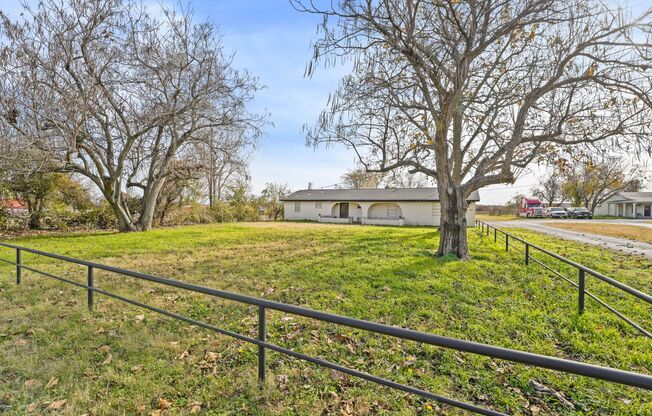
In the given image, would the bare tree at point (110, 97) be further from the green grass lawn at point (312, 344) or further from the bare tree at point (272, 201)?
the bare tree at point (272, 201)

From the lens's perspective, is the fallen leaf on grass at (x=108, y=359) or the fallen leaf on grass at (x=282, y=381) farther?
the fallen leaf on grass at (x=108, y=359)

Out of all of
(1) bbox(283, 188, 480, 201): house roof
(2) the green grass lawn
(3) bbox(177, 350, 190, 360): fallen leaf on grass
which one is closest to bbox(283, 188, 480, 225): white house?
(1) bbox(283, 188, 480, 201): house roof

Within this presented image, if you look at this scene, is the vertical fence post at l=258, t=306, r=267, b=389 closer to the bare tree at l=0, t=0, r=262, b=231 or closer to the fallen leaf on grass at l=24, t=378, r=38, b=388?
the fallen leaf on grass at l=24, t=378, r=38, b=388

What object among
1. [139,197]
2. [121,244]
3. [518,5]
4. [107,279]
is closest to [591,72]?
[518,5]

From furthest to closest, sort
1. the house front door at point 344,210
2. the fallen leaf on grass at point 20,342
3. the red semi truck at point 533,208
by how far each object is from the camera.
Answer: the red semi truck at point 533,208 → the house front door at point 344,210 → the fallen leaf on grass at point 20,342

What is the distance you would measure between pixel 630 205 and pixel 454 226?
53163 mm

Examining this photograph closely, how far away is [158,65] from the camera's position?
14477 millimetres

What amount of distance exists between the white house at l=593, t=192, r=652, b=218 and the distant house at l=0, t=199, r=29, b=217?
207ft

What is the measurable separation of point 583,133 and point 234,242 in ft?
40.5

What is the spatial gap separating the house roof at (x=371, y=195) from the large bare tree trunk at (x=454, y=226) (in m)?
15.6

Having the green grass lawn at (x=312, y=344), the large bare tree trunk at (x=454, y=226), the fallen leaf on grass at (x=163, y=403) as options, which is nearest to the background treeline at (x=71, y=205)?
the green grass lawn at (x=312, y=344)

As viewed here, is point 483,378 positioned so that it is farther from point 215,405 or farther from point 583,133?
point 583,133

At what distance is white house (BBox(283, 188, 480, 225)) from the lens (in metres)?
26.8

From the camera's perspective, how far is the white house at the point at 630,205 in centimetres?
4259
